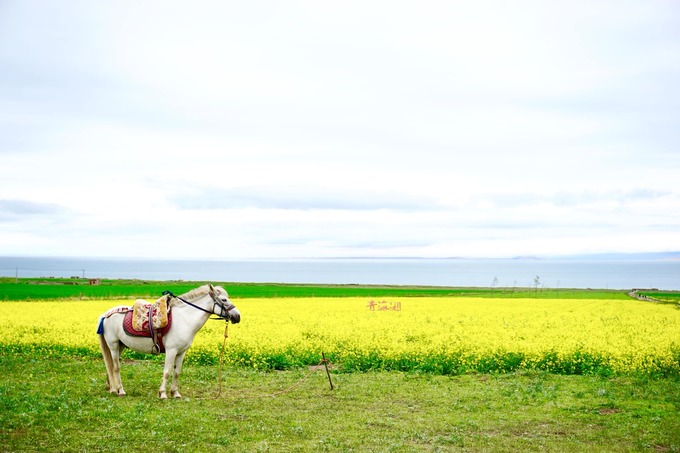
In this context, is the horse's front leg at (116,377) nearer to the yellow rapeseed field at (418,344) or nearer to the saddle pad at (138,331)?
the saddle pad at (138,331)

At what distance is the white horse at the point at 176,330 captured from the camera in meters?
13.5

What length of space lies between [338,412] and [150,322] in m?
4.97

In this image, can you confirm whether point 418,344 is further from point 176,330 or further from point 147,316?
point 147,316

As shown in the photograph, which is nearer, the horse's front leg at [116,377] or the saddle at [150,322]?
the saddle at [150,322]

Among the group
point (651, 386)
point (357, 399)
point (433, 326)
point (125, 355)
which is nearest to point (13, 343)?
point (125, 355)

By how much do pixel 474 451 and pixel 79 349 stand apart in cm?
1589

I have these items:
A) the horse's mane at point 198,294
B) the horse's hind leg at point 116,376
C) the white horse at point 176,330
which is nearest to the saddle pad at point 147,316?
the white horse at point 176,330

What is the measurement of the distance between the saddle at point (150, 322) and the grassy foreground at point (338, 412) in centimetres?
151

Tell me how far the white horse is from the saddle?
5.0 inches

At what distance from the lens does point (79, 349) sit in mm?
20297

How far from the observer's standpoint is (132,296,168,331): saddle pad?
524 inches

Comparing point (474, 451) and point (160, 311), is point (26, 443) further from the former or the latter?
point (474, 451)

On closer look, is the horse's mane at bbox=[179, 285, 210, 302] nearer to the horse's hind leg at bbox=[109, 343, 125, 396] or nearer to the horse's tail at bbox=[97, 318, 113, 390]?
A: the horse's hind leg at bbox=[109, 343, 125, 396]

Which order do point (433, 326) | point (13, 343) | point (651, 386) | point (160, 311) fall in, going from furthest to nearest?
point (433, 326)
point (13, 343)
point (651, 386)
point (160, 311)
